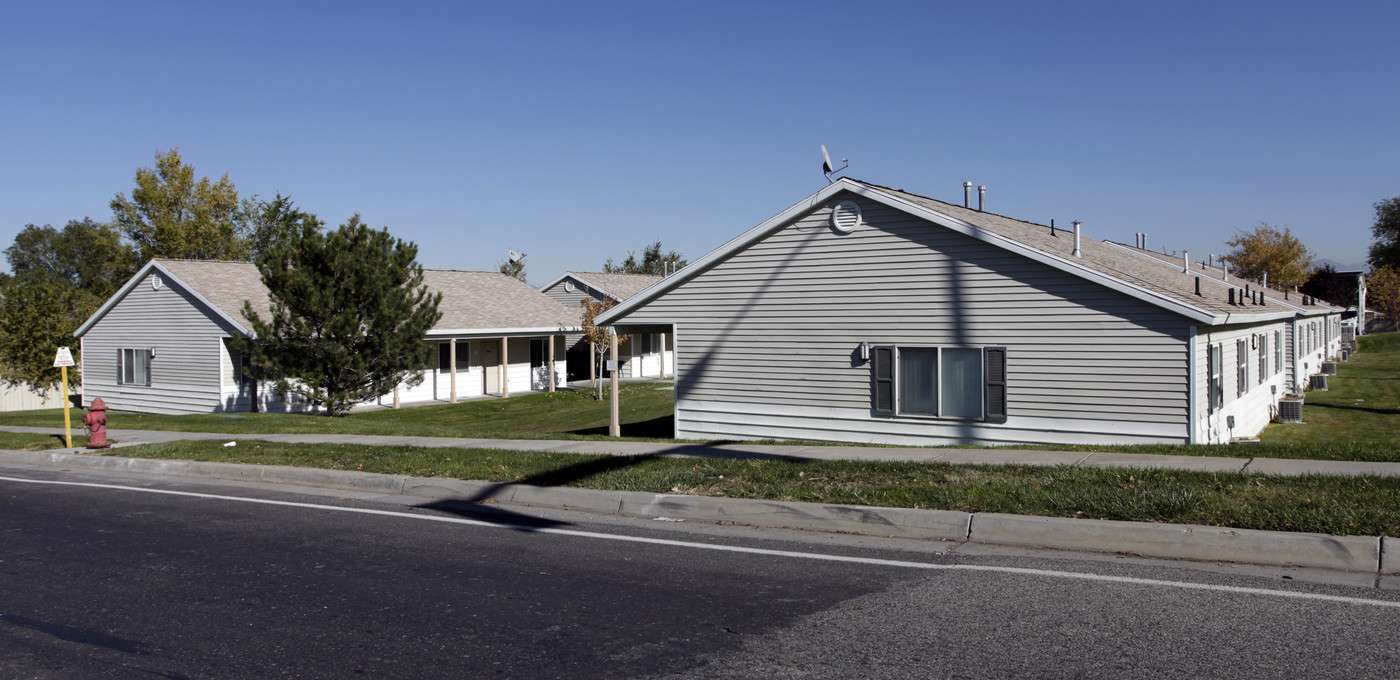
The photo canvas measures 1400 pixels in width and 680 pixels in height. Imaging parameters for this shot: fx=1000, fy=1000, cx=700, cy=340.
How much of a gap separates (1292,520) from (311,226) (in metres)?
21.4

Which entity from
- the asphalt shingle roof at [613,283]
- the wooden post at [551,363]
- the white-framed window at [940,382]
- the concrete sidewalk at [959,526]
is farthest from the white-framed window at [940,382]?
the asphalt shingle roof at [613,283]

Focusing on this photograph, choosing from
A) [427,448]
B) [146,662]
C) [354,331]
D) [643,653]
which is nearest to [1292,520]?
[643,653]

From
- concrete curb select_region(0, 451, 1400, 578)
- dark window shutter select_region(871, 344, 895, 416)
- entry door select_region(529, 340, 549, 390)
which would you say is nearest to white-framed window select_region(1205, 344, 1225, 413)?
dark window shutter select_region(871, 344, 895, 416)

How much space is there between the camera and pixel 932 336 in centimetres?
1581

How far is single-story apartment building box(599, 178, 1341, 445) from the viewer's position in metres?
14.4

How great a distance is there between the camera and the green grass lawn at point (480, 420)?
62.3ft

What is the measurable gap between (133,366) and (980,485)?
3001 cm

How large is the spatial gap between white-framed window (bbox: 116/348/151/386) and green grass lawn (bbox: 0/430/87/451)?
37.0 feet

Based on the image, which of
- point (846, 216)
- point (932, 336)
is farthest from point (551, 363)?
point (932, 336)

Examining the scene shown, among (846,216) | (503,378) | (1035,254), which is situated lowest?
(503,378)

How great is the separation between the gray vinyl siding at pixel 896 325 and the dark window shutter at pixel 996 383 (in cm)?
12

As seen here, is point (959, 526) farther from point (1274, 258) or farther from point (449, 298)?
point (1274, 258)

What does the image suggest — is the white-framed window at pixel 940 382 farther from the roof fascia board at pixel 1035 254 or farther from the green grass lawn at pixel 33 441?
the green grass lawn at pixel 33 441

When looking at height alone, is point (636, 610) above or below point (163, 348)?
below
